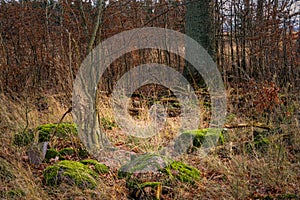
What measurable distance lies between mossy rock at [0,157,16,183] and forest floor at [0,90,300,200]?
0.4 inches

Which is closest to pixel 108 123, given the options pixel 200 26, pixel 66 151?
pixel 66 151

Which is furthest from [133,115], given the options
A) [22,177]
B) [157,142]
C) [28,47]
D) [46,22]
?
[46,22]

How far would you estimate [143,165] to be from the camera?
3457 mm

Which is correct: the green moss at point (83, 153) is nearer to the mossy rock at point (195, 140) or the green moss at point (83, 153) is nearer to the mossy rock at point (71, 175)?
the mossy rock at point (71, 175)

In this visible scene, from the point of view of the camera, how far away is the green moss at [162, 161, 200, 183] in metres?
3.35

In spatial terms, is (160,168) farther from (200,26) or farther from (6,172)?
(200,26)

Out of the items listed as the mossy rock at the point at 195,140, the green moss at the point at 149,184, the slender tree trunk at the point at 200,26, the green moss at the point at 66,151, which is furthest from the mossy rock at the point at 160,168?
the slender tree trunk at the point at 200,26

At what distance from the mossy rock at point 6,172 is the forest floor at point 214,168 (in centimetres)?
1

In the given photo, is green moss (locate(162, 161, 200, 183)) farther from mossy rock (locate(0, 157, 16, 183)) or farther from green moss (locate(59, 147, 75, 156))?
mossy rock (locate(0, 157, 16, 183))

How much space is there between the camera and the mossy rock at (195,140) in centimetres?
429

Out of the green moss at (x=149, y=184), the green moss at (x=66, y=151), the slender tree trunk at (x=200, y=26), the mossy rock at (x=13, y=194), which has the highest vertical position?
the slender tree trunk at (x=200, y=26)

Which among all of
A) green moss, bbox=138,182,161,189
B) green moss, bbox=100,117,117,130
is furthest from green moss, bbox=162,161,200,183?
green moss, bbox=100,117,117,130

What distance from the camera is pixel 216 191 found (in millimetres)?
3168

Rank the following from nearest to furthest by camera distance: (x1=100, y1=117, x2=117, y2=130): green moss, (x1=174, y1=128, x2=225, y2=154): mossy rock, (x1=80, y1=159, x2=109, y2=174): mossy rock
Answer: (x1=80, y1=159, x2=109, y2=174): mossy rock < (x1=174, y1=128, x2=225, y2=154): mossy rock < (x1=100, y1=117, x2=117, y2=130): green moss
